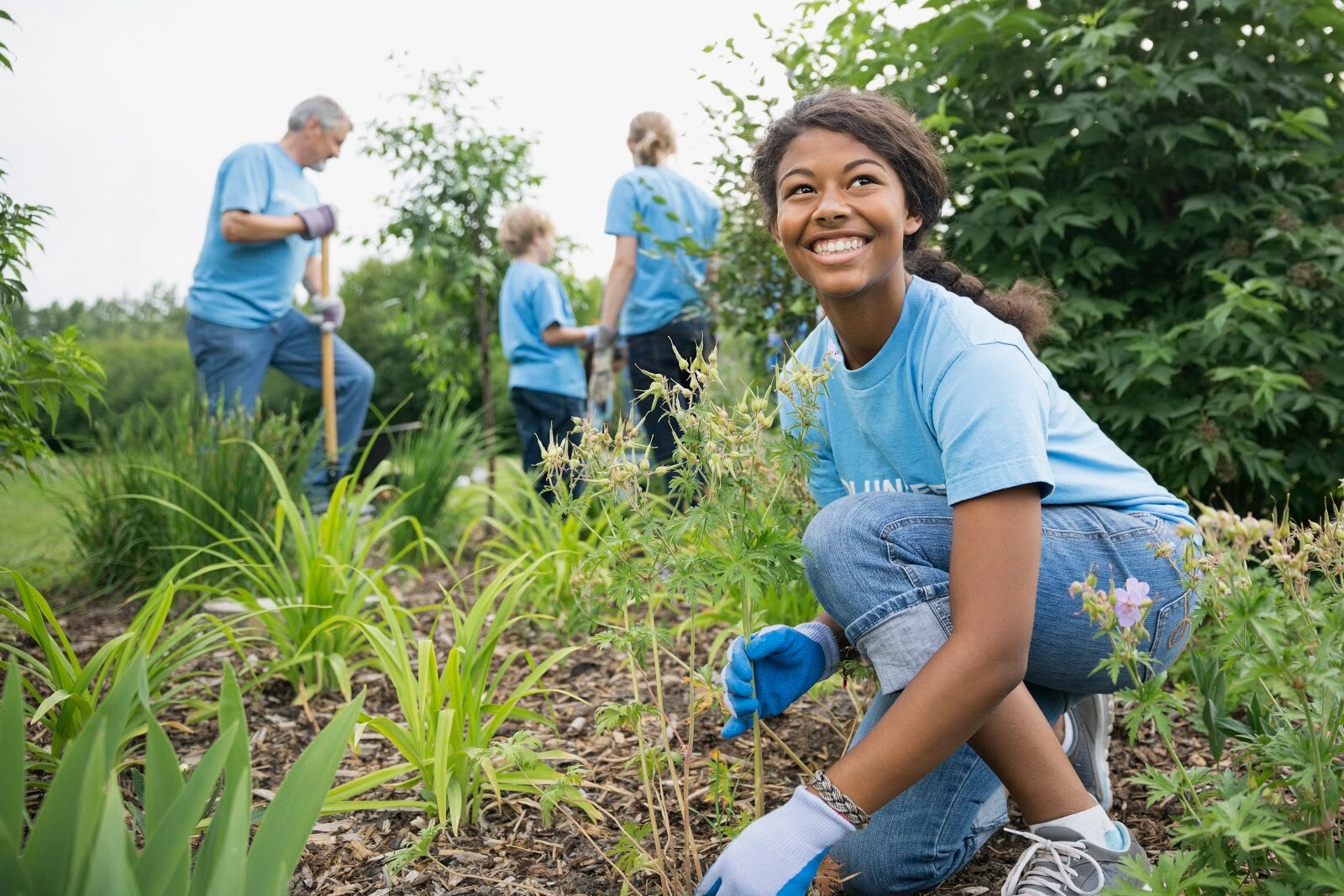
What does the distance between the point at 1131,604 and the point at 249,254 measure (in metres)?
4.26

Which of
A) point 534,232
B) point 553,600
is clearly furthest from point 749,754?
point 534,232

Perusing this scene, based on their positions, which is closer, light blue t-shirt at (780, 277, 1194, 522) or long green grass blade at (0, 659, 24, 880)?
long green grass blade at (0, 659, 24, 880)

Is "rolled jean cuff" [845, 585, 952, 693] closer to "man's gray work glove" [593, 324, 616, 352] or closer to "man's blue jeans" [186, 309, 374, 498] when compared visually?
"man's blue jeans" [186, 309, 374, 498]

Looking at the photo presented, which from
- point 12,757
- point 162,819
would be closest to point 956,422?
point 162,819

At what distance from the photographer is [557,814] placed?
2.01 m

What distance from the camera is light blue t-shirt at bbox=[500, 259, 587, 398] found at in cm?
498

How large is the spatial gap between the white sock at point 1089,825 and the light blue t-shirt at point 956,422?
486 millimetres

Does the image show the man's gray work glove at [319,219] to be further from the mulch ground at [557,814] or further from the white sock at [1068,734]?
the white sock at [1068,734]

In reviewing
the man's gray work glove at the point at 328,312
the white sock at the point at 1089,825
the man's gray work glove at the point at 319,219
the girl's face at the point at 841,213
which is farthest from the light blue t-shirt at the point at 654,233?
the white sock at the point at 1089,825

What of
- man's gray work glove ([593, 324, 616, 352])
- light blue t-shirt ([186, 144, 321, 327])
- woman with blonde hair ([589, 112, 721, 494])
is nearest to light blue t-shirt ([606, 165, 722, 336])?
woman with blonde hair ([589, 112, 721, 494])

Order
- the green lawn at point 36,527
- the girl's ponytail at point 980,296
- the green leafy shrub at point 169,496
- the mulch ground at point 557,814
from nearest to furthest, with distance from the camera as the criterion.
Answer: the mulch ground at point 557,814 < the girl's ponytail at point 980,296 < the green lawn at point 36,527 < the green leafy shrub at point 169,496

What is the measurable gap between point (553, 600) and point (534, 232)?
8.01 feet

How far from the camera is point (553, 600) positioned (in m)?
3.24

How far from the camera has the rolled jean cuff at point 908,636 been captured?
1.52 m
